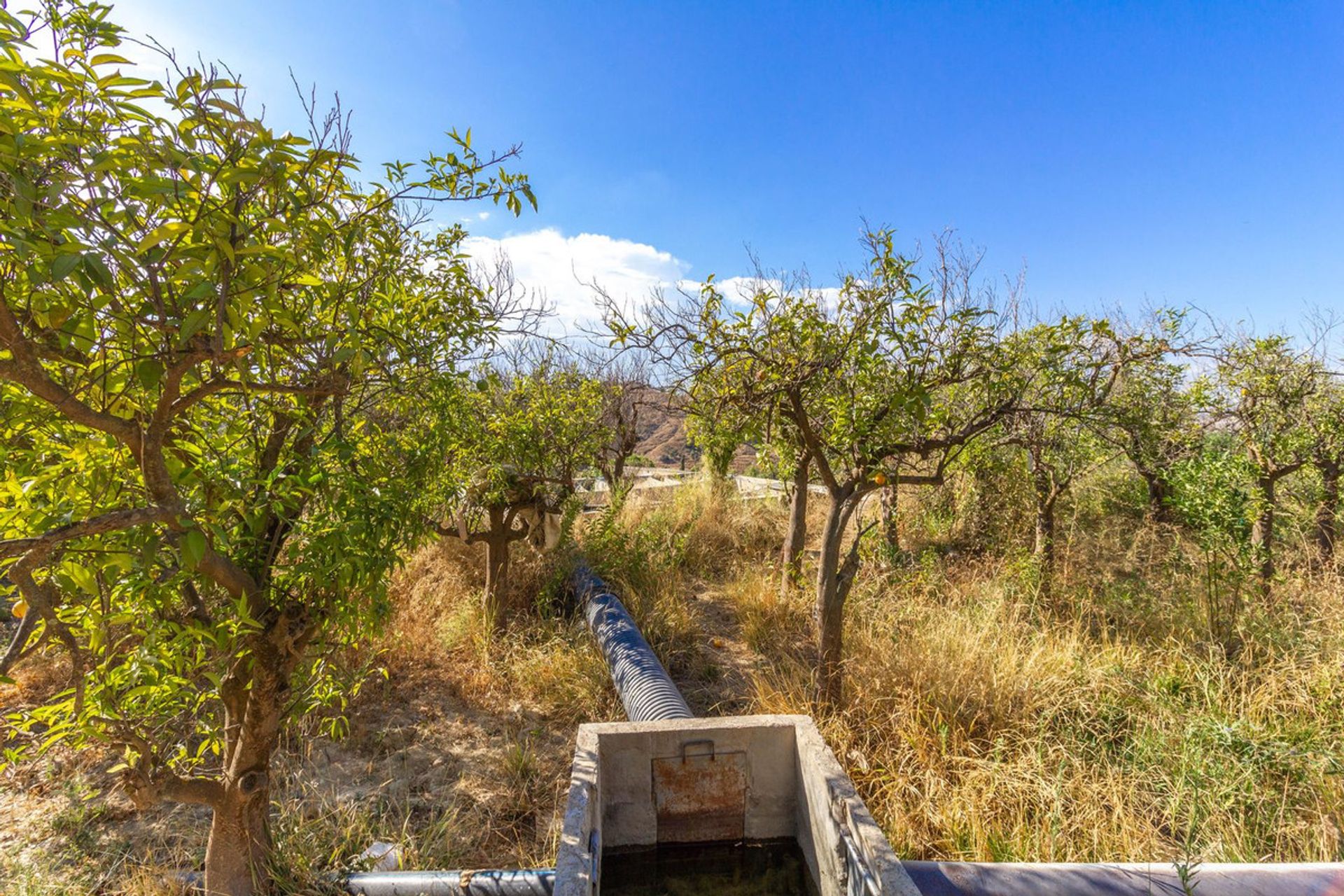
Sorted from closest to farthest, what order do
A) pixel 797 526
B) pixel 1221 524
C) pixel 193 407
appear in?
pixel 193 407
pixel 1221 524
pixel 797 526

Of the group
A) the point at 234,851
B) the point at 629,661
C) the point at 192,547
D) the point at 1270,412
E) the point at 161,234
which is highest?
the point at 1270,412

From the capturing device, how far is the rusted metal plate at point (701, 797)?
2.47 meters

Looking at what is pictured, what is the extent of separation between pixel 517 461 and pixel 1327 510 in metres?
7.74

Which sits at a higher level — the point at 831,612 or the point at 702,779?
the point at 831,612

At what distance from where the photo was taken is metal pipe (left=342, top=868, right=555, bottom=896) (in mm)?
2104

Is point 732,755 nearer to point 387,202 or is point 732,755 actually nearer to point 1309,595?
point 387,202

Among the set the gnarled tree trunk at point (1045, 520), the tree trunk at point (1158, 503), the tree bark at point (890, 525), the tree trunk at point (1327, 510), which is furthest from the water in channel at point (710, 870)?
the tree trunk at point (1158, 503)

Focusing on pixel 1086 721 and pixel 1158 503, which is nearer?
pixel 1086 721

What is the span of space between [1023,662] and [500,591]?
398 cm

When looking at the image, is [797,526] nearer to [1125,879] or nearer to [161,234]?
[1125,879]

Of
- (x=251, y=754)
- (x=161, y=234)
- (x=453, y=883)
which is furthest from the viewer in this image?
(x=453, y=883)

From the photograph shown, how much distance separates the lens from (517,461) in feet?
15.0

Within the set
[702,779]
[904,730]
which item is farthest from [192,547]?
[904,730]

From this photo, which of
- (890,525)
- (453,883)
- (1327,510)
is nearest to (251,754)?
(453,883)
